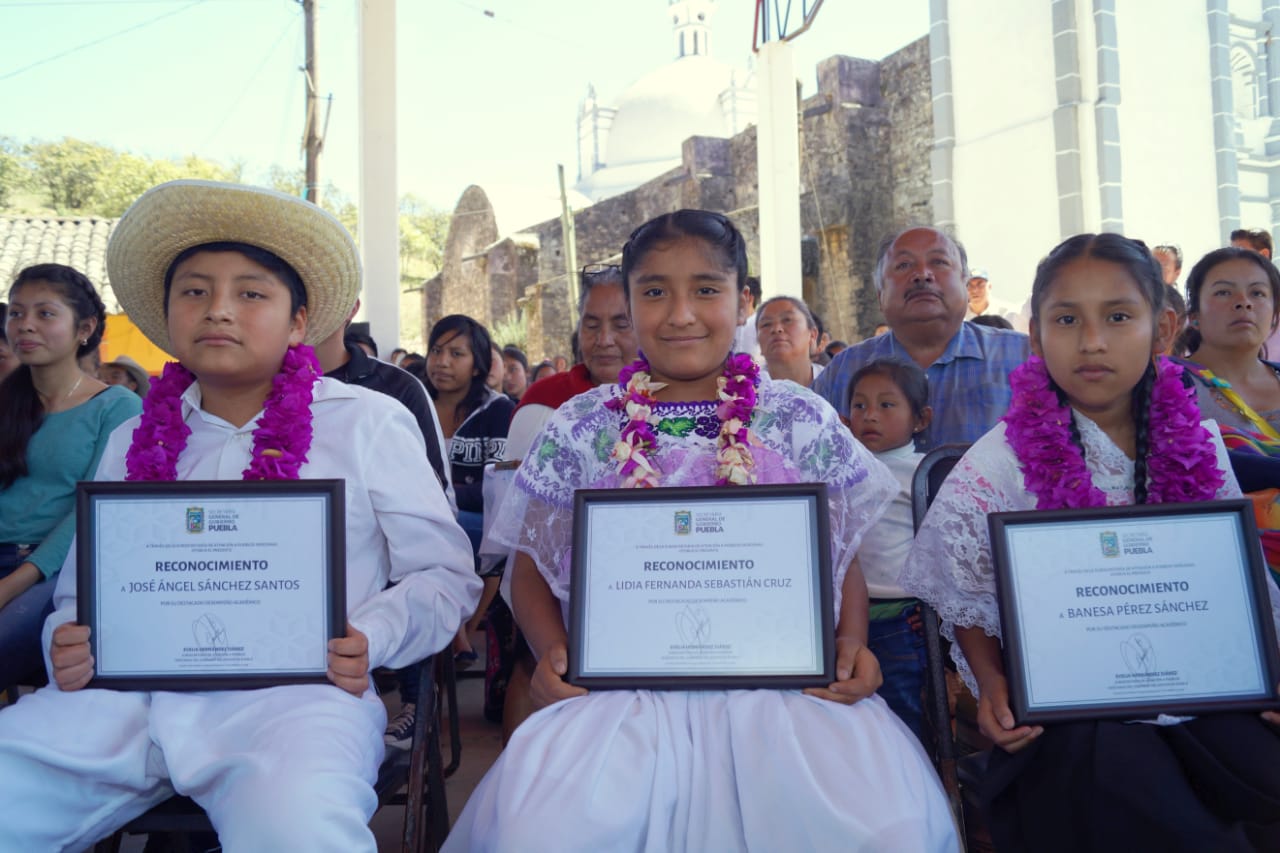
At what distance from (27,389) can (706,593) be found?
283 centimetres

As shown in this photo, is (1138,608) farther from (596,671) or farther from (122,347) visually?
(122,347)

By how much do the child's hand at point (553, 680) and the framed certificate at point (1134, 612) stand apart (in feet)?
3.00

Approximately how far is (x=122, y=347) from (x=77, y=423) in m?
10.1

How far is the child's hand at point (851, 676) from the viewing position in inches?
79.0

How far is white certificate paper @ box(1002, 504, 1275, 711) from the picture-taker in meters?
1.94

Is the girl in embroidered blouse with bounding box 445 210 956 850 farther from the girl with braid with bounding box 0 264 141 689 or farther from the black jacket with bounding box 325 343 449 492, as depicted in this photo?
the girl with braid with bounding box 0 264 141 689

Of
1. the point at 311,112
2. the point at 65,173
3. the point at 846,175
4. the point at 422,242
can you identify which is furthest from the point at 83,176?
the point at 846,175

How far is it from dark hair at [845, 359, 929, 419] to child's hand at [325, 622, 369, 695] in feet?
6.44

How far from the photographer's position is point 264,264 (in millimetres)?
2488

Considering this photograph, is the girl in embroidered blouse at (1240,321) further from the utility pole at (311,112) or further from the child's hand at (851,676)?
the utility pole at (311,112)

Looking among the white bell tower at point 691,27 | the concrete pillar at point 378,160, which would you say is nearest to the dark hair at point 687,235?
the concrete pillar at point 378,160

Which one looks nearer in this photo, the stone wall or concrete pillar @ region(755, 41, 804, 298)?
concrete pillar @ region(755, 41, 804, 298)

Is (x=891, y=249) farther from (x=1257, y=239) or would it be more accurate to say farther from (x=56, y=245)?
(x=56, y=245)

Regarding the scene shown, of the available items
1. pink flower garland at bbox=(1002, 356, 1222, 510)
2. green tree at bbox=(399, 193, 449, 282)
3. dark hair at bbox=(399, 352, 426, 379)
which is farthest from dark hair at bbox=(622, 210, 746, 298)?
green tree at bbox=(399, 193, 449, 282)
